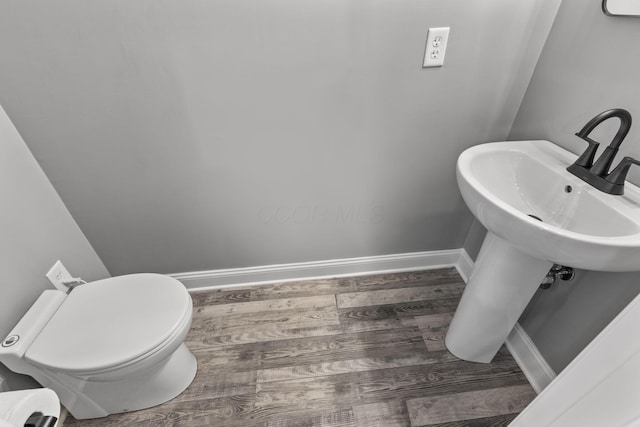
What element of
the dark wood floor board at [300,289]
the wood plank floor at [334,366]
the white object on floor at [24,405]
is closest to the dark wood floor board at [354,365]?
the wood plank floor at [334,366]

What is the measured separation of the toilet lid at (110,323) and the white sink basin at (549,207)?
1028 mm

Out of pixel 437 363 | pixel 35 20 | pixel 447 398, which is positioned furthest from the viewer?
pixel 437 363

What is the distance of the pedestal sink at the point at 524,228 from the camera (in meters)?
0.67

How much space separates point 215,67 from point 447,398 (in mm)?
1538

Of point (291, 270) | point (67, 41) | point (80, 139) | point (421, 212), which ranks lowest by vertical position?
point (291, 270)

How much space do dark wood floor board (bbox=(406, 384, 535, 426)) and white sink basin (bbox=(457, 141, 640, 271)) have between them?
0.74 m

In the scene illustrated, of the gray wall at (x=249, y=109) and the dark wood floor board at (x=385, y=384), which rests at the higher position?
the gray wall at (x=249, y=109)

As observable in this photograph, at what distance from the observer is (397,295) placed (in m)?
1.56

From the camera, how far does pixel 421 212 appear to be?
1479 mm

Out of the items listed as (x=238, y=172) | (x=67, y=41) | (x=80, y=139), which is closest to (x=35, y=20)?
(x=67, y=41)

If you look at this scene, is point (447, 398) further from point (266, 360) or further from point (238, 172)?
point (238, 172)

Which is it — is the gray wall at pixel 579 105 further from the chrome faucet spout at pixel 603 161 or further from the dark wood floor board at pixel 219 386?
the dark wood floor board at pixel 219 386

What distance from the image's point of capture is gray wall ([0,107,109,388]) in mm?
Result: 970

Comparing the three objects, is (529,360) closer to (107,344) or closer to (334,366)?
(334,366)
